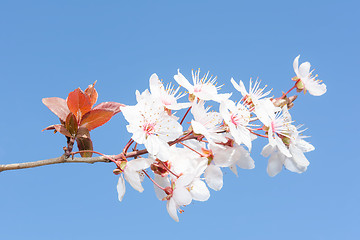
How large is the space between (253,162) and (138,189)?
1.77 feet

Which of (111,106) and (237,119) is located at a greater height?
(111,106)

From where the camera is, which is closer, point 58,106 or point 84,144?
point 58,106

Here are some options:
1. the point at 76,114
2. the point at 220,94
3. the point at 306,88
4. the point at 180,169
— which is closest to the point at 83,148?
the point at 76,114

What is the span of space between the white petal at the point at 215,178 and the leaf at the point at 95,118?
0.53m

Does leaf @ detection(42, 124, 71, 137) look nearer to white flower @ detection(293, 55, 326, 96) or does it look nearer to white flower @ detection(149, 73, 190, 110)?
white flower @ detection(149, 73, 190, 110)

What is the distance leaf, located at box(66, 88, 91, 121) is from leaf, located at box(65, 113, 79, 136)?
27 millimetres


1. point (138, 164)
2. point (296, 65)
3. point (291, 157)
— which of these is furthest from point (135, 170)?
point (296, 65)

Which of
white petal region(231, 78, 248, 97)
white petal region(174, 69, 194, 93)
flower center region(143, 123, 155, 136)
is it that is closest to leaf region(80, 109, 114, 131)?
flower center region(143, 123, 155, 136)

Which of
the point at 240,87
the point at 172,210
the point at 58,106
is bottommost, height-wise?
the point at 172,210

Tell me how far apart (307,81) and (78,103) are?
1.10 m

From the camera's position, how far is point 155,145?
1.62 metres

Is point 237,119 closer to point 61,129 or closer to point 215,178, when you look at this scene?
point 215,178

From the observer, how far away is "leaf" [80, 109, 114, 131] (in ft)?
5.91

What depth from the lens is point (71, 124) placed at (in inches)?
69.8
